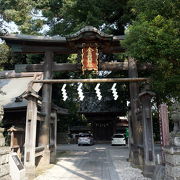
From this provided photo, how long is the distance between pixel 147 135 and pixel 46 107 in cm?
550

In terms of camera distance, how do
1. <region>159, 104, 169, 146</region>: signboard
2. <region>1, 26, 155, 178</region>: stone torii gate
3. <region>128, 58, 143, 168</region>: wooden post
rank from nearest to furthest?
<region>159, 104, 169, 146</region>: signboard, <region>1, 26, 155, 178</region>: stone torii gate, <region>128, 58, 143, 168</region>: wooden post

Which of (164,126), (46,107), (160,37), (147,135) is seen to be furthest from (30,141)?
(160,37)

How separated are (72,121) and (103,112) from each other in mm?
8256

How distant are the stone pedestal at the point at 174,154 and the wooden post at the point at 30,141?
19.4 feet

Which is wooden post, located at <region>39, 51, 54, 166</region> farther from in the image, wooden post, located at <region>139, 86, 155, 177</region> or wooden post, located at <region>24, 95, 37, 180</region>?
wooden post, located at <region>139, 86, 155, 177</region>

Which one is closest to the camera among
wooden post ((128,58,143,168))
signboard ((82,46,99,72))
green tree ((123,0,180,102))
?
green tree ((123,0,180,102))

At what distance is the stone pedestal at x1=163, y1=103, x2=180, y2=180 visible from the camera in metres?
5.13

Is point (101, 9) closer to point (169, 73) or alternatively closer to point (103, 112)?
point (169, 73)

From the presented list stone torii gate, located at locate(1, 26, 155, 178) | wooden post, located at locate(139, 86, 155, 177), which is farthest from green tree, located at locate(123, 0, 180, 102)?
stone torii gate, located at locate(1, 26, 155, 178)

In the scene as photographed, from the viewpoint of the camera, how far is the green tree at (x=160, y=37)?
7.06 m

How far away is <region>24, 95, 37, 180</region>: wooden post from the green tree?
505 cm

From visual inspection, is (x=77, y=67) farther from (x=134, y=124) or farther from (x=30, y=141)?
(x=30, y=141)

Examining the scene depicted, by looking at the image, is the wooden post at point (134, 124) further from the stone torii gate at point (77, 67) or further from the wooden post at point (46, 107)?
the wooden post at point (46, 107)

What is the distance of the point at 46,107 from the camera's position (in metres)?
12.3
